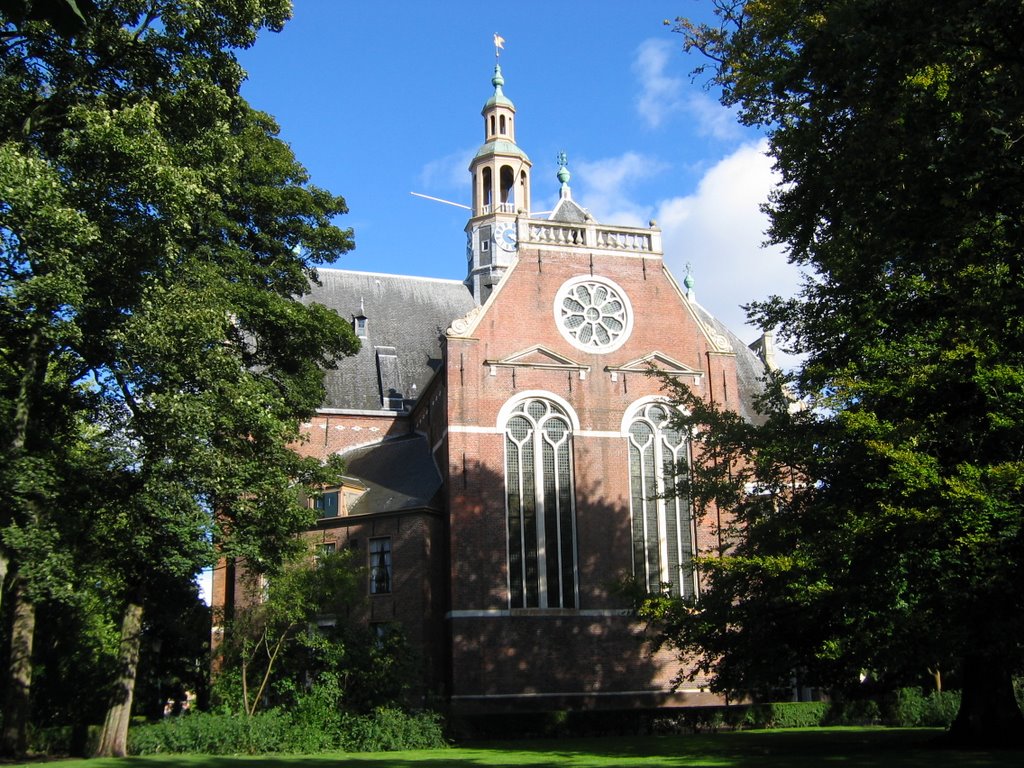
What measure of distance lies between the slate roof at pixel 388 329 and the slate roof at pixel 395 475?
254cm

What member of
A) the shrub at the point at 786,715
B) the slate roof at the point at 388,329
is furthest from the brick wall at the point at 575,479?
the slate roof at the point at 388,329

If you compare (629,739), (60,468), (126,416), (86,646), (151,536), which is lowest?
(629,739)

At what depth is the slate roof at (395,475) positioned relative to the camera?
3228 cm

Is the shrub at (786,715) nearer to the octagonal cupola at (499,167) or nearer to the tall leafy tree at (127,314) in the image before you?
the tall leafy tree at (127,314)

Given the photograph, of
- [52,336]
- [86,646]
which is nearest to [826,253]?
[52,336]

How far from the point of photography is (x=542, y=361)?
1291 inches

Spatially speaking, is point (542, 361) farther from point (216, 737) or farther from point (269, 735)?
point (216, 737)

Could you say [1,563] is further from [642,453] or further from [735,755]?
[642,453]

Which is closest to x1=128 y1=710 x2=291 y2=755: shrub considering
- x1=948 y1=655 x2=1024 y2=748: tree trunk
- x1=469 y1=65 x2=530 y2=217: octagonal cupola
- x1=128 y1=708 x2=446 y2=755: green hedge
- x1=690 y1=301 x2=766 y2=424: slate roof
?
x1=128 y1=708 x2=446 y2=755: green hedge

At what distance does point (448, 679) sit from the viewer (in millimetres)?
30375

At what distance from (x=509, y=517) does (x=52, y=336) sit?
1717 centimetres

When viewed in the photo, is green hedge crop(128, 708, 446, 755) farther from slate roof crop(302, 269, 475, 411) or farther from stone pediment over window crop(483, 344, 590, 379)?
slate roof crop(302, 269, 475, 411)

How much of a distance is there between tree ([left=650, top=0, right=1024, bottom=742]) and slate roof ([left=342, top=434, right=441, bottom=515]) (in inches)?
472

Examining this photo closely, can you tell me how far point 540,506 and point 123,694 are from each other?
13.6 meters
